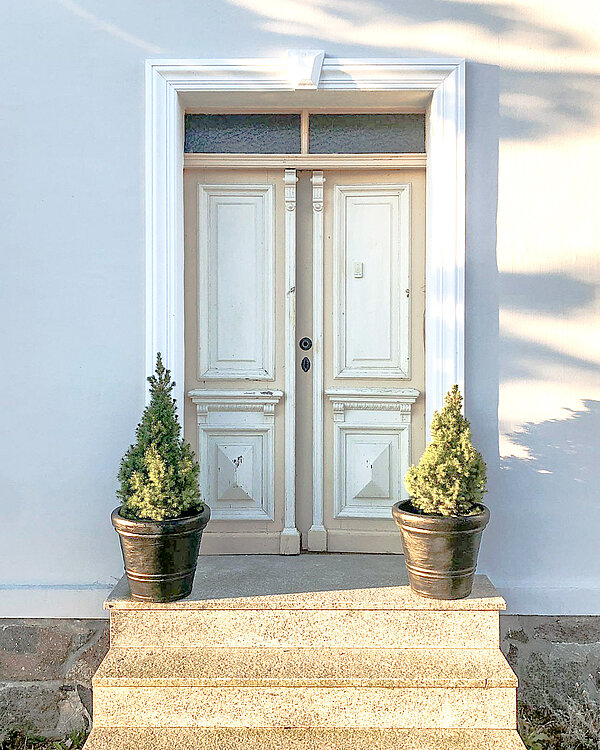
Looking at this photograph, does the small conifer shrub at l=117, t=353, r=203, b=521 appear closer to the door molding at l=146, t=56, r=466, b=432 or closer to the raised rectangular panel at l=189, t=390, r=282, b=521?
the door molding at l=146, t=56, r=466, b=432

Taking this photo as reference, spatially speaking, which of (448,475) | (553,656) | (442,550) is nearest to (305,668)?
(442,550)

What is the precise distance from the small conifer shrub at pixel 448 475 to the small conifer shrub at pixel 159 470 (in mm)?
1016

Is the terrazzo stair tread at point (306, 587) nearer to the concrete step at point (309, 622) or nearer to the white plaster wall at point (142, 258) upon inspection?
the concrete step at point (309, 622)

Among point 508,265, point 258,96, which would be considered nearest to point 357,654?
point 508,265

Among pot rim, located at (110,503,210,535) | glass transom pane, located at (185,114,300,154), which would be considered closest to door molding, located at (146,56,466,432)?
glass transom pane, located at (185,114,300,154)

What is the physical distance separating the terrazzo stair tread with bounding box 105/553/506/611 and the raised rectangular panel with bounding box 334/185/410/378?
1055mm

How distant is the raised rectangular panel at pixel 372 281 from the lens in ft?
13.8

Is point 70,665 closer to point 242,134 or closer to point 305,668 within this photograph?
point 305,668

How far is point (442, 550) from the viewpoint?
3377mm

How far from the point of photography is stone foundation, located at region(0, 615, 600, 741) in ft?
12.6

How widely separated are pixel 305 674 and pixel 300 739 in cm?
25

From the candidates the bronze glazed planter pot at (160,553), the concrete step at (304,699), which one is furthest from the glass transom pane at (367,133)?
the concrete step at (304,699)

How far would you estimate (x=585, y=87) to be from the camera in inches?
151

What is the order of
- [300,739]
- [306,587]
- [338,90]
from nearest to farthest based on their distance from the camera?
1. [300,739]
2. [306,587]
3. [338,90]
